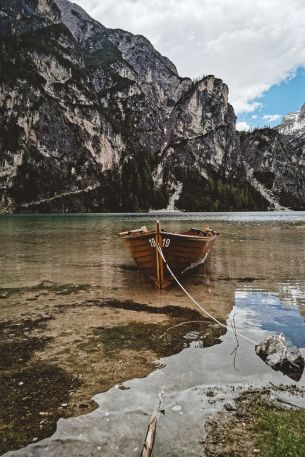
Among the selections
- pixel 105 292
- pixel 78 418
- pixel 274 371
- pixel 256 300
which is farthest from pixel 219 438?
pixel 105 292

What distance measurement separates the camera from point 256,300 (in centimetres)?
1415

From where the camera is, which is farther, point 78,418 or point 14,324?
point 14,324

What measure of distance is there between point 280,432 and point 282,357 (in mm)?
2636

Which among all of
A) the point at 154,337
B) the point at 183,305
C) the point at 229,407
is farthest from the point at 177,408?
the point at 183,305

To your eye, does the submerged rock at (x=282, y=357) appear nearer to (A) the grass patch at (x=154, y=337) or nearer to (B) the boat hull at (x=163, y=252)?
(A) the grass patch at (x=154, y=337)

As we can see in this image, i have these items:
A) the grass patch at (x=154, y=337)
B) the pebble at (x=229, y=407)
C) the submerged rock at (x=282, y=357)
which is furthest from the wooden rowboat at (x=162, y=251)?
the pebble at (x=229, y=407)

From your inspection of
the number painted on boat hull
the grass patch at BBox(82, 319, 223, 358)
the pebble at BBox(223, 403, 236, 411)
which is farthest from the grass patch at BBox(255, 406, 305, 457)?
the number painted on boat hull

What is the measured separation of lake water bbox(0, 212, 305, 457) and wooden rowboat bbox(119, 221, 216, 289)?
738 mm

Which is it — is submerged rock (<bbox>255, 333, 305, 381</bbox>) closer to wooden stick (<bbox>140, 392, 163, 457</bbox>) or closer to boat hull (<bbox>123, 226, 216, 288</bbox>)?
wooden stick (<bbox>140, 392, 163, 457</bbox>)

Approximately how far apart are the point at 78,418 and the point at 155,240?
10.8 meters

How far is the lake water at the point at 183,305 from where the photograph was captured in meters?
5.47

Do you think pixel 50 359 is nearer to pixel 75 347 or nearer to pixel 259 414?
pixel 75 347

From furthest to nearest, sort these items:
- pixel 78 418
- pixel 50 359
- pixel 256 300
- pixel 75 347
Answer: pixel 256 300 < pixel 75 347 < pixel 50 359 < pixel 78 418

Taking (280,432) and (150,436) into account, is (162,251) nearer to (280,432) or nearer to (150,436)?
(280,432)
